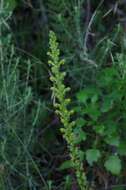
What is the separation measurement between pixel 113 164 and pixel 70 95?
579 mm

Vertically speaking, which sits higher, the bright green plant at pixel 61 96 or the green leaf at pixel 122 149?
the bright green plant at pixel 61 96

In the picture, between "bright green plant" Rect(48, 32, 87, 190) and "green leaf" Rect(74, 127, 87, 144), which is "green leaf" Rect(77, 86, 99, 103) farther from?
"bright green plant" Rect(48, 32, 87, 190)

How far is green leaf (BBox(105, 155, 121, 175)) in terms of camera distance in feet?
6.28

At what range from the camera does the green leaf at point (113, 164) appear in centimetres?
191

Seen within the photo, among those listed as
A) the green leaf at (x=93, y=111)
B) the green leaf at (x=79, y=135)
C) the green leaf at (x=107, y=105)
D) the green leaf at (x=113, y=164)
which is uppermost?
the green leaf at (x=107, y=105)

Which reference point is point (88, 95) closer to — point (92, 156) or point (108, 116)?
point (108, 116)

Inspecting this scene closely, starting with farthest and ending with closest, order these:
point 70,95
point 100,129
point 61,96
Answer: point 70,95, point 100,129, point 61,96

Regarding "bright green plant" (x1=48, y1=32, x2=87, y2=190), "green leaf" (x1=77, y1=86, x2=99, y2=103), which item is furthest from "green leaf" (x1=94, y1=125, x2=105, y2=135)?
"bright green plant" (x1=48, y1=32, x2=87, y2=190)

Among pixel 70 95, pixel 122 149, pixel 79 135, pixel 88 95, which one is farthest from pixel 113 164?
pixel 70 95

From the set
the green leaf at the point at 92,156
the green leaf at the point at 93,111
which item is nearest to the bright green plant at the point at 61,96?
the green leaf at the point at 92,156

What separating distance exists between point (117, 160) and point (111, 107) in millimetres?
209

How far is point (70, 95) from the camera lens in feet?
7.93

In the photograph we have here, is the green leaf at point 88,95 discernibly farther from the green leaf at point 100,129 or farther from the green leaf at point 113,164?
the green leaf at point 113,164

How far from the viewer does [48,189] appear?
202 centimetres
